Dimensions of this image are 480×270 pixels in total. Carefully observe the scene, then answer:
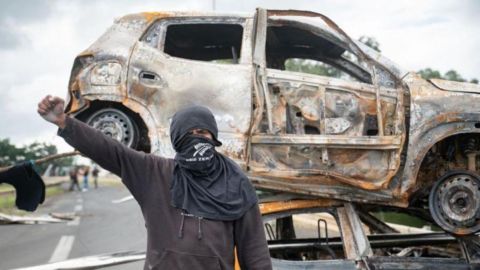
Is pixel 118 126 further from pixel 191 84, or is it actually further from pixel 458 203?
pixel 458 203

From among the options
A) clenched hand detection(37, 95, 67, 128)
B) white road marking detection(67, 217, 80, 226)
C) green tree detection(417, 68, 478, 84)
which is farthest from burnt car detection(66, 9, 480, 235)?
green tree detection(417, 68, 478, 84)

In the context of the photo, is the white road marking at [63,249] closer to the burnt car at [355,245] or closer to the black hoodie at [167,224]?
the burnt car at [355,245]

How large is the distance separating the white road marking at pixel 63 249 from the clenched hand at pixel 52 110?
5001 millimetres

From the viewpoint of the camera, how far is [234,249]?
2541 millimetres

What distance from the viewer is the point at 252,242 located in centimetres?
252

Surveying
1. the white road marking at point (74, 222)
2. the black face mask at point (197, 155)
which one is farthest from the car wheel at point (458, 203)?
the white road marking at point (74, 222)

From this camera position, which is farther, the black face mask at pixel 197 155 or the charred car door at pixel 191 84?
the charred car door at pixel 191 84

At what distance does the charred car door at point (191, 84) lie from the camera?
16.5 feet

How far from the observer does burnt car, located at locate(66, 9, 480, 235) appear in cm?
490

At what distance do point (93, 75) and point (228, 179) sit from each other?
324 centimetres

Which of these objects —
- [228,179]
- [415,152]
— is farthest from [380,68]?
[228,179]

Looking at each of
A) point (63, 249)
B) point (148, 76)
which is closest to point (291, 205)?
point (148, 76)

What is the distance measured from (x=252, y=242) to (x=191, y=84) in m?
2.81

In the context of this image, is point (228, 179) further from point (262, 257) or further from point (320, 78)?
point (320, 78)
